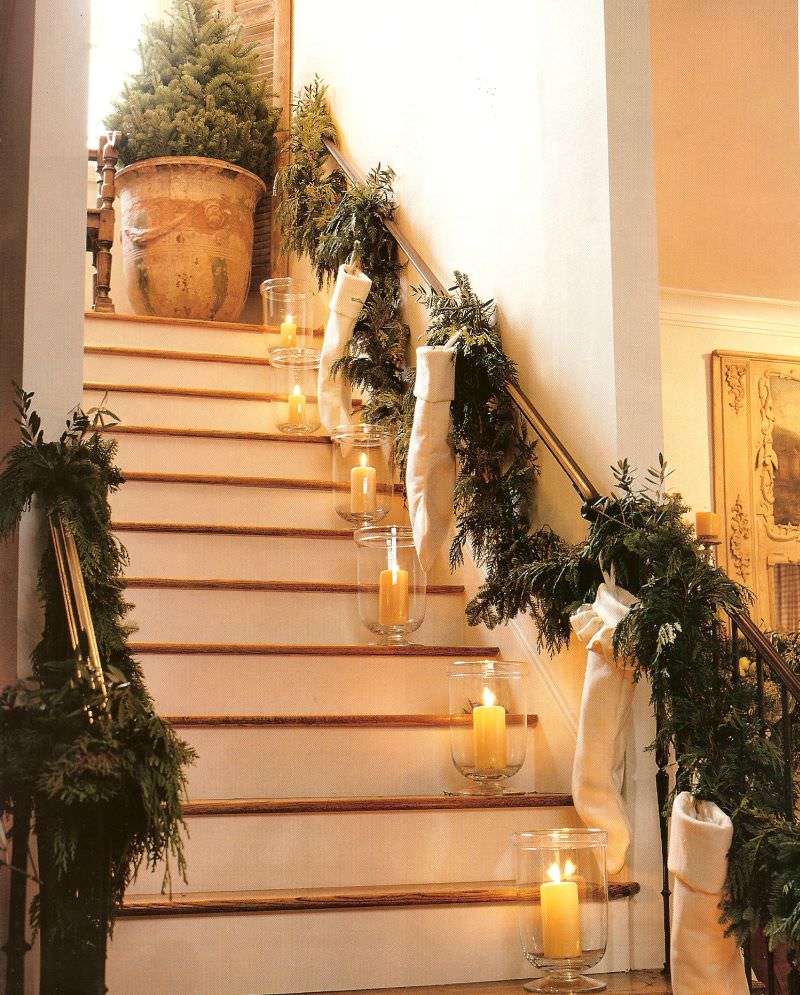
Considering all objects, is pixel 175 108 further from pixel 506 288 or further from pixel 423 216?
pixel 506 288

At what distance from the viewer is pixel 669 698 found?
8.75 ft

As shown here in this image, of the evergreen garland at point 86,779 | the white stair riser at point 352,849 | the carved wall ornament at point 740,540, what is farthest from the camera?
the carved wall ornament at point 740,540

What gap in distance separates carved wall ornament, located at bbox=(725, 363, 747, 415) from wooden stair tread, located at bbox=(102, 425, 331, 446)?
309 cm

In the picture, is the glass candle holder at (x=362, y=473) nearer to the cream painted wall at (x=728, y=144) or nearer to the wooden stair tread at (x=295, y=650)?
the wooden stair tread at (x=295, y=650)

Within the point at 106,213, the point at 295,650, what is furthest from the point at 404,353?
the point at 106,213

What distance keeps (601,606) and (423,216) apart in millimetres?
2096

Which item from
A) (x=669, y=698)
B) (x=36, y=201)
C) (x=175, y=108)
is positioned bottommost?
(x=669, y=698)

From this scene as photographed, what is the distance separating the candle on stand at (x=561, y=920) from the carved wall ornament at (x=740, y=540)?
4.28 m

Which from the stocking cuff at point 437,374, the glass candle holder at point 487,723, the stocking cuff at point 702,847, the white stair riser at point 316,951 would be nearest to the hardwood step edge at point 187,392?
the stocking cuff at point 437,374

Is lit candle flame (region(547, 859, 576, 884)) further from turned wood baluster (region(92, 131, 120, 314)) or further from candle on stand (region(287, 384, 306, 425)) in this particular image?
turned wood baluster (region(92, 131, 120, 314))

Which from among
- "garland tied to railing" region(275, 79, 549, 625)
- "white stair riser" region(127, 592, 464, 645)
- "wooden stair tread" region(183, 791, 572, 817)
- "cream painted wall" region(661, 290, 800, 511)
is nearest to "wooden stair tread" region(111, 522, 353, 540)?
"white stair riser" region(127, 592, 464, 645)

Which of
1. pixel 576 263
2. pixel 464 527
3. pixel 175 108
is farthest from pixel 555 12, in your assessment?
pixel 175 108

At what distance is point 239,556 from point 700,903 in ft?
6.20

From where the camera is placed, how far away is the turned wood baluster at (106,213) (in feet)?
18.6
